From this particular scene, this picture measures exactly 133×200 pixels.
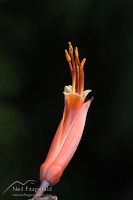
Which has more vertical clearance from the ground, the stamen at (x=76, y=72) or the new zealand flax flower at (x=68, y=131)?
the stamen at (x=76, y=72)

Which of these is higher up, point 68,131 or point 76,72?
point 76,72

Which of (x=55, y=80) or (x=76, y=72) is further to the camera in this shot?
(x=55, y=80)

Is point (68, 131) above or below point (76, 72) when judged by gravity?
below

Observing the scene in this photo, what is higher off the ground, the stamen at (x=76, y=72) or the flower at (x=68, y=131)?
the stamen at (x=76, y=72)

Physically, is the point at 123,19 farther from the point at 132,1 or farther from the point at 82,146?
the point at 82,146

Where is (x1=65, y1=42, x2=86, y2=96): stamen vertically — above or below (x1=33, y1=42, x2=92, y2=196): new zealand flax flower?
above

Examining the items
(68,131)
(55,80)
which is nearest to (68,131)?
(68,131)

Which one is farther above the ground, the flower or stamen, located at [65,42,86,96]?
stamen, located at [65,42,86,96]

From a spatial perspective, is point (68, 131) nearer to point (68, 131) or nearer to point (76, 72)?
point (68, 131)

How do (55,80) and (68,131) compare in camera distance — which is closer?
(68,131)

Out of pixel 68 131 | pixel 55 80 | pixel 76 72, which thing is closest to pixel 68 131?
pixel 68 131

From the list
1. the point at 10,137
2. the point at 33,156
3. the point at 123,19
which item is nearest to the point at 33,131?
the point at 33,156
